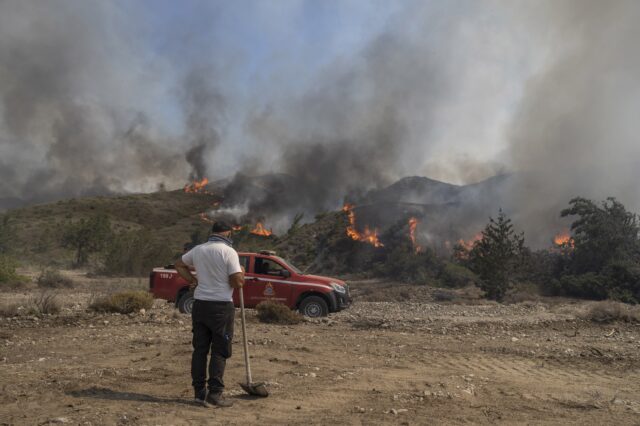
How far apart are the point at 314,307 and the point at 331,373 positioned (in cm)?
600

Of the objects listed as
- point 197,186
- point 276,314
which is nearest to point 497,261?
point 276,314

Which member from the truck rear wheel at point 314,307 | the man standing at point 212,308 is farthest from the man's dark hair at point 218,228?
the truck rear wheel at point 314,307

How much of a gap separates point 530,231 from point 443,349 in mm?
28877

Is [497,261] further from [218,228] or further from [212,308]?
[212,308]

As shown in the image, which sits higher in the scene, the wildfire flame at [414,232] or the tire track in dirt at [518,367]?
the wildfire flame at [414,232]

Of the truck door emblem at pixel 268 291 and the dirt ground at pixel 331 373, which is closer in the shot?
the dirt ground at pixel 331 373

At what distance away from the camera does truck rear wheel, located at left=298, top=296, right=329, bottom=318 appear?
1277cm

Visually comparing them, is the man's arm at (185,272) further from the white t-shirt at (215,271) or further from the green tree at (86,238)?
the green tree at (86,238)

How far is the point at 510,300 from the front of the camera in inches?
832

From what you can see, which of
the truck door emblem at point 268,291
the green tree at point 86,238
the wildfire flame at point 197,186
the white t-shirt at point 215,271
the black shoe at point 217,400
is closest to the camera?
the black shoe at point 217,400

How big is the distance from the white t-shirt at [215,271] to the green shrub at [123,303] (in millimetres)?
7869

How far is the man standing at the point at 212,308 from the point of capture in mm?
5316

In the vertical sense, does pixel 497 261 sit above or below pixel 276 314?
above

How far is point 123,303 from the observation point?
12.5 meters
